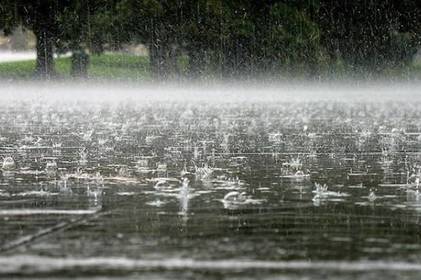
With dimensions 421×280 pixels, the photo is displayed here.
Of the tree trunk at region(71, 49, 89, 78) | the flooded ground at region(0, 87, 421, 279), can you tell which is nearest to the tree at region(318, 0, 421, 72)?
the tree trunk at region(71, 49, 89, 78)

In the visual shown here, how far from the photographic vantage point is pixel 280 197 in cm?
852

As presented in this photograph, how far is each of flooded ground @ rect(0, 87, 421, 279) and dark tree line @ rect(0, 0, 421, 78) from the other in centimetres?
4119

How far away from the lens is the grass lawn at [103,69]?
63.6 meters

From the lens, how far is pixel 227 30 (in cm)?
5688

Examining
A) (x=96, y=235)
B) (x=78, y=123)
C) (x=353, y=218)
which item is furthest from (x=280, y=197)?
(x=78, y=123)

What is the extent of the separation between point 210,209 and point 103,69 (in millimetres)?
63406

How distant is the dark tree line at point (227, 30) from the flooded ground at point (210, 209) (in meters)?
41.2

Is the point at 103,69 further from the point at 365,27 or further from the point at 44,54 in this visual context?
the point at 365,27

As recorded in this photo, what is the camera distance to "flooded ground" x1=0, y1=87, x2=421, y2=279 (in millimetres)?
5461

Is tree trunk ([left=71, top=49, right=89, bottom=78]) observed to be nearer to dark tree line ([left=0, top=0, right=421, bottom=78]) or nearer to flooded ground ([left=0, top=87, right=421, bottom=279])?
dark tree line ([left=0, top=0, right=421, bottom=78])

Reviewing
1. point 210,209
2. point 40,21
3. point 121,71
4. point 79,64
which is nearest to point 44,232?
point 210,209

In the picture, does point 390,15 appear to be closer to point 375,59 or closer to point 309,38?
point 375,59

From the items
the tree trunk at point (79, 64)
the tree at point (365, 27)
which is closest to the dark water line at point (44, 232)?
the tree trunk at point (79, 64)

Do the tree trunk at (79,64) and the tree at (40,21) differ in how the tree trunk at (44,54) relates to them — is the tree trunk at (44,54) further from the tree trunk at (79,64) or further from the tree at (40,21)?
the tree trunk at (79,64)
